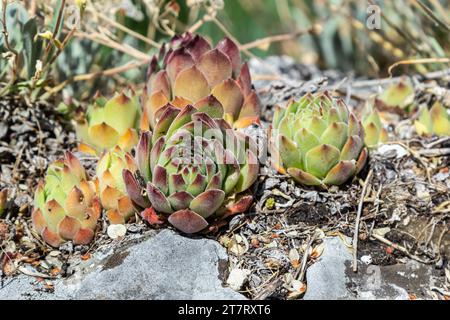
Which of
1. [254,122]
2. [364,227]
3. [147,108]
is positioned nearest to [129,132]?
[147,108]

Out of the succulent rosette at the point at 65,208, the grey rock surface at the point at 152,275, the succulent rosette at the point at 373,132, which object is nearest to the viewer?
the grey rock surface at the point at 152,275

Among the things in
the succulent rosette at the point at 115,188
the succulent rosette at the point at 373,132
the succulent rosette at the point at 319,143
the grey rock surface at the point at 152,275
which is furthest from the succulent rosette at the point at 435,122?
the succulent rosette at the point at 115,188

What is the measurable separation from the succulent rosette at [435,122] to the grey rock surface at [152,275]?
2.79 ft

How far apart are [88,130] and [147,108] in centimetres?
24

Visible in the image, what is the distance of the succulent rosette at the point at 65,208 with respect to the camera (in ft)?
5.72

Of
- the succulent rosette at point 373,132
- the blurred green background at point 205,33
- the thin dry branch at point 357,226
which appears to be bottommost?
the thin dry branch at point 357,226

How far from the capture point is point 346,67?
300 centimetres

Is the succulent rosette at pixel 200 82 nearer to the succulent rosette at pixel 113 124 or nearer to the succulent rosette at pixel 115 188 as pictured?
the succulent rosette at pixel 113 124

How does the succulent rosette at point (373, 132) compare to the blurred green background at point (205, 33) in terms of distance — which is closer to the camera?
the succulent rosette at point (373, 132)

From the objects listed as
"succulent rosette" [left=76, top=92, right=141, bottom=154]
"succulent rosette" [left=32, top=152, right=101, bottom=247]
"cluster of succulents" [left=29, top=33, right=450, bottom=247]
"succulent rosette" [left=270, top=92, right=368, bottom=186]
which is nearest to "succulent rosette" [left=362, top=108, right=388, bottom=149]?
"cluster of succulents" [left=29, top=33, right=450, bottom=247]

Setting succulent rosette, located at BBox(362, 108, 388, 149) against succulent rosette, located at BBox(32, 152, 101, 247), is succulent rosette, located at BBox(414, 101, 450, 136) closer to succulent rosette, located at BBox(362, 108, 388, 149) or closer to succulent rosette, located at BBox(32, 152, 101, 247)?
succulent rosette, located at BBox(362, 108, 388, 149)

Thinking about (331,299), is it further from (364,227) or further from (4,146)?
(4,146)

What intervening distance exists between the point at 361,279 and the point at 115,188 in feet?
Result: 2.37

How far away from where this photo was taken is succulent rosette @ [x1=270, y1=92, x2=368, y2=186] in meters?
1.79
